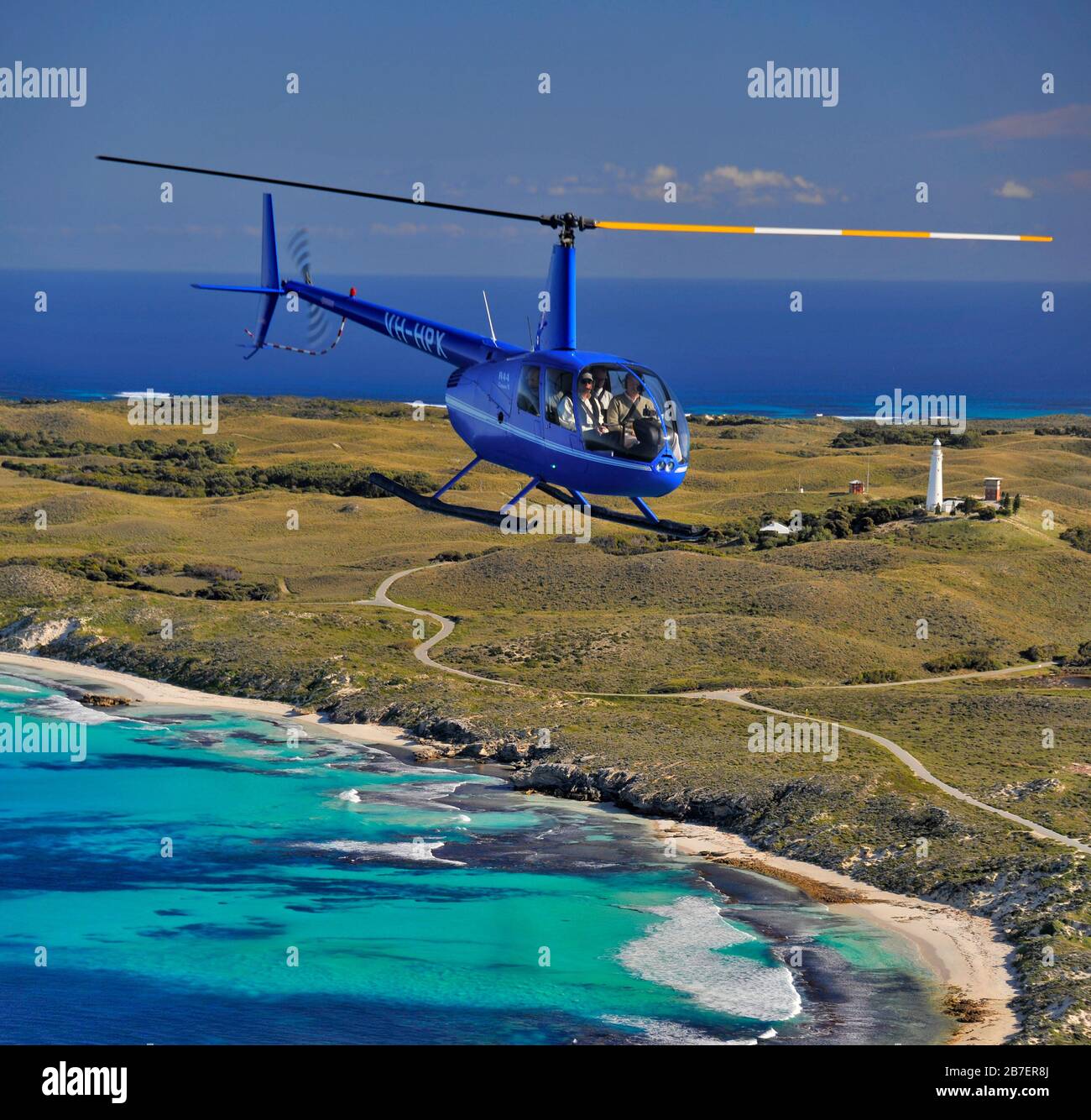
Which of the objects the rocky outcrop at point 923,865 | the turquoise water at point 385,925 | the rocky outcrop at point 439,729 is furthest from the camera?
the rocky outcrop at point 439,729

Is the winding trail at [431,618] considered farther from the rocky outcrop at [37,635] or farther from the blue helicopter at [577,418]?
the blue helicopter at [577,418]

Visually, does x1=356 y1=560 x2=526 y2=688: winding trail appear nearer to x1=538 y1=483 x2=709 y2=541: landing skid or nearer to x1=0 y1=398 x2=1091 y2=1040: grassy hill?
x1=0 y1=398 x2=1091 y2=1040: grassy hill

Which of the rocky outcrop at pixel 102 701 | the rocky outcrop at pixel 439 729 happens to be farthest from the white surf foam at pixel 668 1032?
the rocky outcrop at pixel 102 701

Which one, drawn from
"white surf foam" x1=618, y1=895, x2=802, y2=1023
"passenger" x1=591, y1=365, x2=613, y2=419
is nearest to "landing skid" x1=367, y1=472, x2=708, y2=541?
"passenger" x1=591, y1=365, x2=613, y2=419

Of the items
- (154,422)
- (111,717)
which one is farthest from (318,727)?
(154,422)

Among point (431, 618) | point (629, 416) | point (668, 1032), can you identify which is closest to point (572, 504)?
point (629, 416)
